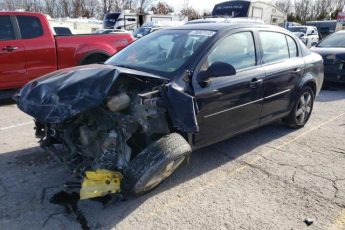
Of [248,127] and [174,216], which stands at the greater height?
[248,127]

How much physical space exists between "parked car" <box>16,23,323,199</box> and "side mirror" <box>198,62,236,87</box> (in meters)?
0.01

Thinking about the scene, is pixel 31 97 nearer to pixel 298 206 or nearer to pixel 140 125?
pixel 140 125

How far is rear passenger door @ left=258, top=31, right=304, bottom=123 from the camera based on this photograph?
15.8 ft

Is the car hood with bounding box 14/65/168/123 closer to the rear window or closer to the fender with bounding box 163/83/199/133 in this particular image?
the fender with bounding box 163/83/199/133

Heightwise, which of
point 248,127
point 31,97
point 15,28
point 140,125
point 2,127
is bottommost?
point 2,127

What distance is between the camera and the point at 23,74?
724 cm

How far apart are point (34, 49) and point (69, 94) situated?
181 inches

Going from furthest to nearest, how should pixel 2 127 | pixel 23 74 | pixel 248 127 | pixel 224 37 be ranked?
pixel 23 74 → pixel 2 127 → pixel 248 127 → pixel 224 37

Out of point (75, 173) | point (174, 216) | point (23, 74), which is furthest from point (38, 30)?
point (174, 216)

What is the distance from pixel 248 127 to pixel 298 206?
1412 mm

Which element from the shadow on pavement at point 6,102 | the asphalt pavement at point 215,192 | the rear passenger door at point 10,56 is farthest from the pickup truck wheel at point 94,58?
the asphalt pavement at point 215,192

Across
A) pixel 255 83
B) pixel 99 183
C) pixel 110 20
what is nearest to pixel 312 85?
pixel 255 83

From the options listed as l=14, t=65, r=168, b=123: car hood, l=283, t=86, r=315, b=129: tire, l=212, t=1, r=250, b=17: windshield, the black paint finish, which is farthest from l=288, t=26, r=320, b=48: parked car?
l=14, t=65, r=168, b=123: car hood

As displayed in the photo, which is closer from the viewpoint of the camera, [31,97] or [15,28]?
[31,97]
